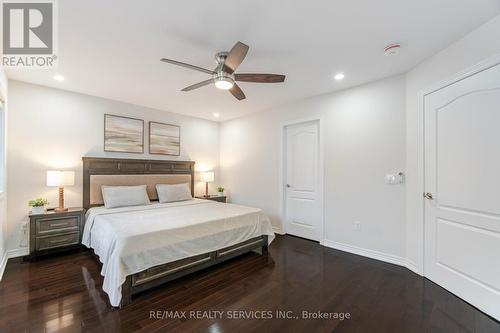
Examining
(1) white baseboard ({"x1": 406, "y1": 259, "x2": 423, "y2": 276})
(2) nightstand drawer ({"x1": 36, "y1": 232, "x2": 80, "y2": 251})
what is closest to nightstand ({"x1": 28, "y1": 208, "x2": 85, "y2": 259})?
(2) nightstand drawer ({"x1": 36, "y1": 232, "x2": 80, "y2": 251})

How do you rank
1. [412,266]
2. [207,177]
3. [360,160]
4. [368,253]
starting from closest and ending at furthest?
[412,266], [368,253], [360,160], [207,177]

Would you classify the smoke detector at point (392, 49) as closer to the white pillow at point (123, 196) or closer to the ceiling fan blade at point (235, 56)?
the ceiling fan blade at point (235, 56)

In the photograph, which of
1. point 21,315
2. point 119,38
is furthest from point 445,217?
point 21,315

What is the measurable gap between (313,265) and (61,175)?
388 centimetres

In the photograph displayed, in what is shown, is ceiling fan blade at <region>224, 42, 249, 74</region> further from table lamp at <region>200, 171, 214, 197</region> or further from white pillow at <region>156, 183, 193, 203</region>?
table lamp at <region>200, 171, 214, 197</region>

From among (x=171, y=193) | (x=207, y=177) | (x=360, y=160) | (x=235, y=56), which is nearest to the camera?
(x=235, y=56)

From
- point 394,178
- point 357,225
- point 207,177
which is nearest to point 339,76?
point 394,178

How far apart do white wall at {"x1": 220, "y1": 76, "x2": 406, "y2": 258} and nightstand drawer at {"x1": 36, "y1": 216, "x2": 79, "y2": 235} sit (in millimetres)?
3358

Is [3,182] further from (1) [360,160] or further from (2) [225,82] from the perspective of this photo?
(1) [360,160]

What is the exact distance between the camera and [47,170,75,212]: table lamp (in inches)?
130

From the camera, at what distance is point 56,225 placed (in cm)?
328

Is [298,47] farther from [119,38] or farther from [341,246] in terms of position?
[341,246]

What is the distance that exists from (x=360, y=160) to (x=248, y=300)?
2.55 m

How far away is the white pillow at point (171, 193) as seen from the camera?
4.37 meters
